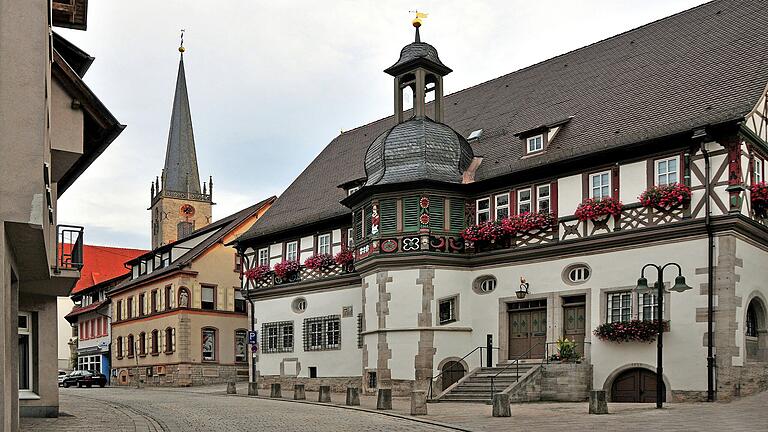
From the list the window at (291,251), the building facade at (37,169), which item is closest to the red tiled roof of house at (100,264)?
the window at (291,251)

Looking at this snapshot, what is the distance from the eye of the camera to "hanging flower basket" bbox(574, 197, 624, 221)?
87.1 feet

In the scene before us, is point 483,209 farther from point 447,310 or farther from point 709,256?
point 709,256

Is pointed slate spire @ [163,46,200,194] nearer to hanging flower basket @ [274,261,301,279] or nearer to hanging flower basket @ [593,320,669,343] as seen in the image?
hanging flower basket @ [274,261,301,279]

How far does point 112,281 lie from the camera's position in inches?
2534

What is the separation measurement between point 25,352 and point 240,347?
3044 centimetres

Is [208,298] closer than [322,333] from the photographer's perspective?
No

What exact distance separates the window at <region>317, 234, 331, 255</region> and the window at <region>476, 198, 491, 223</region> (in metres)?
8.52

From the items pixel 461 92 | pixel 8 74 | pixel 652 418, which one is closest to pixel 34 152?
pixel 8 74

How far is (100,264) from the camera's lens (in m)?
85.6

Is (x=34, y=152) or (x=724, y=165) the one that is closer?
(x=34, y=152)

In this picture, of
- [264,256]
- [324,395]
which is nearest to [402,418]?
[324,395]

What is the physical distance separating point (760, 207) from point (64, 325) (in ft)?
228

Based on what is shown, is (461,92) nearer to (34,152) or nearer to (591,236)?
(591,236)

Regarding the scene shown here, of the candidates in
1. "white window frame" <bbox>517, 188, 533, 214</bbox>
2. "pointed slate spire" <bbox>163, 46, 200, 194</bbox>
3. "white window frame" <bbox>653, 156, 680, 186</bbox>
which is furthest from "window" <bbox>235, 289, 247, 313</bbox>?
"pointed slate spire" <bbox>163, 46, 200, 194</bbox>
